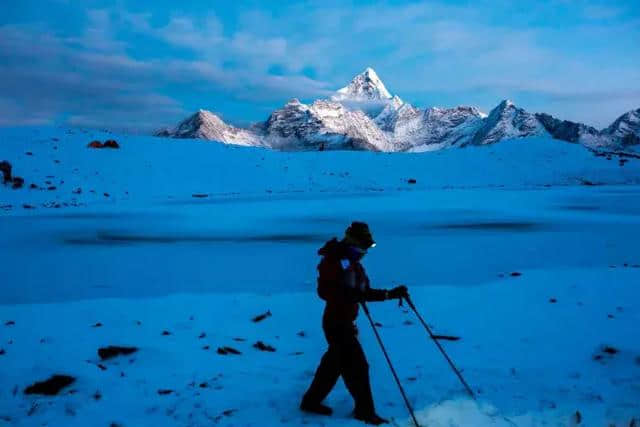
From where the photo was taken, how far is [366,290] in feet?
16.1

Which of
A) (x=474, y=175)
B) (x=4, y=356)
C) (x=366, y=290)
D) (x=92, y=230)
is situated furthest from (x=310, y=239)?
(x=474, y=175)

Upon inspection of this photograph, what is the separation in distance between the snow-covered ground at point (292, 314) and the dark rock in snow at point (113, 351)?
11cm

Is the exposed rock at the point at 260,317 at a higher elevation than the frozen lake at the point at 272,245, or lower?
lower

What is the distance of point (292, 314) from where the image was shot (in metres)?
8.78

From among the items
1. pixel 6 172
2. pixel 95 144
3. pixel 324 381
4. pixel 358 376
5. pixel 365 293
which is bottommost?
pixel 324 381

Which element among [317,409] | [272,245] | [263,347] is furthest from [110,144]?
[317,409]

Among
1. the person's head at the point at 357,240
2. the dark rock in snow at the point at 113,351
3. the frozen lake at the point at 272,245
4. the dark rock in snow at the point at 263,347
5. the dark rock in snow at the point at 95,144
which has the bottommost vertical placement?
the dark rock in snow at the point at 263,347

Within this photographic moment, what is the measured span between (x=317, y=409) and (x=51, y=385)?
294 centimetres

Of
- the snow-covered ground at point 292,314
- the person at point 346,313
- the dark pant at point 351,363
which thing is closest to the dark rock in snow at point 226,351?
the snow-covered ground at point 292,314

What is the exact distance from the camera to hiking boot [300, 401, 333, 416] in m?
5.34

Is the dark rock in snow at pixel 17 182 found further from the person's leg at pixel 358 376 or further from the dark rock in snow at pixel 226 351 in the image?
the person's leg at pixel 358 376

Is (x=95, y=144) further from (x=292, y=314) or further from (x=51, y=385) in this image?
(x=51, y=385)

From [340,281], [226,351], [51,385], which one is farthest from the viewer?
[226,351]

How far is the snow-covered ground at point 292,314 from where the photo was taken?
18.4ft
